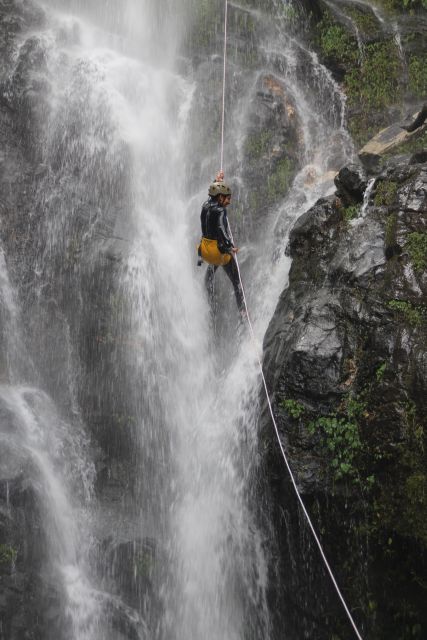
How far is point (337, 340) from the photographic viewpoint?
6.34m

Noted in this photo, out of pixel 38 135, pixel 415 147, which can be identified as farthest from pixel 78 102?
pixel 415 147

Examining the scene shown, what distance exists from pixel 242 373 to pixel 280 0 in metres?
10.3

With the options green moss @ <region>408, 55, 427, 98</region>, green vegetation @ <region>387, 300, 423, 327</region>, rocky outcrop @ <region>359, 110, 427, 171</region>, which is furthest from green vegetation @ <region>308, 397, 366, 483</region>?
green moss @ <region>408, 55, 427, 98</region>

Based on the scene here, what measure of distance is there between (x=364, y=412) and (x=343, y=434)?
0.33 m

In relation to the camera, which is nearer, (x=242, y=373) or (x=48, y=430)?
(x=242, y=373)

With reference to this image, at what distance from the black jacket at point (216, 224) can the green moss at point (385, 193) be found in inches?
83.0

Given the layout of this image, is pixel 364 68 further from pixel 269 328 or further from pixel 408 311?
pixel 408 311

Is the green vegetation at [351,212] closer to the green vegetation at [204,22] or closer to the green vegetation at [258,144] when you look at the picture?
the green vegetation at [258,144]

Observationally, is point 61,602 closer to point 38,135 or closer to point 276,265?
point 276,265

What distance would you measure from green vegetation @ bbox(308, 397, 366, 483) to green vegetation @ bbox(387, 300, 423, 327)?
1.05 meters

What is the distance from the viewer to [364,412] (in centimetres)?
583

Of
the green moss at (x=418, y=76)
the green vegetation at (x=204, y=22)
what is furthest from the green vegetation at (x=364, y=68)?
the green vegetation at (x=204, y=22)

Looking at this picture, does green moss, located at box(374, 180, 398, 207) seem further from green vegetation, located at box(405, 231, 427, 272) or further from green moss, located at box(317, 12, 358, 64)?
green moss, located at box(317, 12, 358, 64)

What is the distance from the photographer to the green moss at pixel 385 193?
7227 mm
